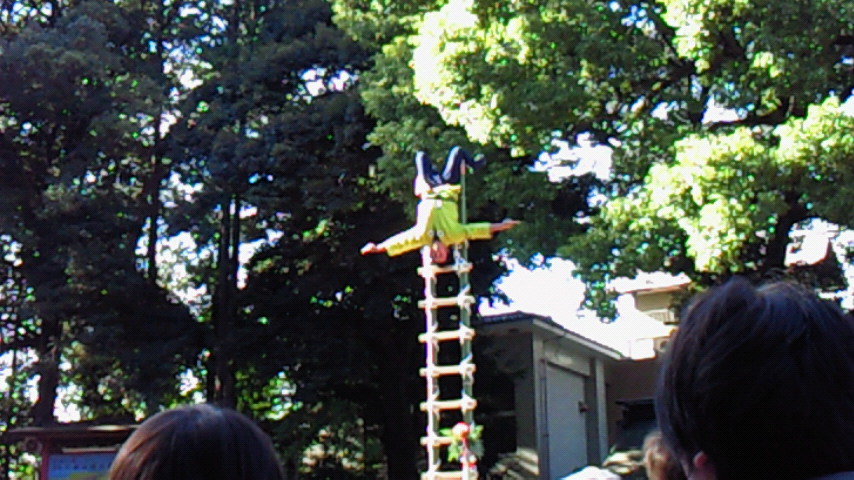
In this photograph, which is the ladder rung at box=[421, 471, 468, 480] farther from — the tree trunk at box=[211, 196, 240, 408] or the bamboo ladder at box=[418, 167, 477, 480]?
the tree trunk at box=[211, 196, 240, 408]

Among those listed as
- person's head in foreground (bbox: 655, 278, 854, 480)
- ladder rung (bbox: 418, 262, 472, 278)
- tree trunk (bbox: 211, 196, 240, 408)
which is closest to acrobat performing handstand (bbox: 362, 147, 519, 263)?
ladder rung (bbox: 418, 262, 472, 278)

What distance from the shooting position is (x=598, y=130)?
11969 millimetres

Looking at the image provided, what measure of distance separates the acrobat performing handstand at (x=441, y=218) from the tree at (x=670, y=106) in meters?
1.54

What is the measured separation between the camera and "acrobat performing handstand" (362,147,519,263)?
9547 mm

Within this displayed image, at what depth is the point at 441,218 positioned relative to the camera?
9.52 meters

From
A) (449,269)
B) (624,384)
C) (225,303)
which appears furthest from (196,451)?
(624,384)

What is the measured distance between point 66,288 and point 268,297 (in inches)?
135

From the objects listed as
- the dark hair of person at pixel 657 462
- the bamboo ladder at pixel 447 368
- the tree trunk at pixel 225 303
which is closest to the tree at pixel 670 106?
the bamboo ladder at pixel 447 368

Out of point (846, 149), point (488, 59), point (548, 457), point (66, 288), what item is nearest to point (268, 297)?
point (66, 288)

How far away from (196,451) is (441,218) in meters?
8.04

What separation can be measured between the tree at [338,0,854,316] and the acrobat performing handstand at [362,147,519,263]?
154 centimetres

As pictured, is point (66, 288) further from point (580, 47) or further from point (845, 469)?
point (845, 469)

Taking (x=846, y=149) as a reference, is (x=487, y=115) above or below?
above

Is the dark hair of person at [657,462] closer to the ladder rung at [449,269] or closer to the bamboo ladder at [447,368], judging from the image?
the bamboo ladder at [447,368]
